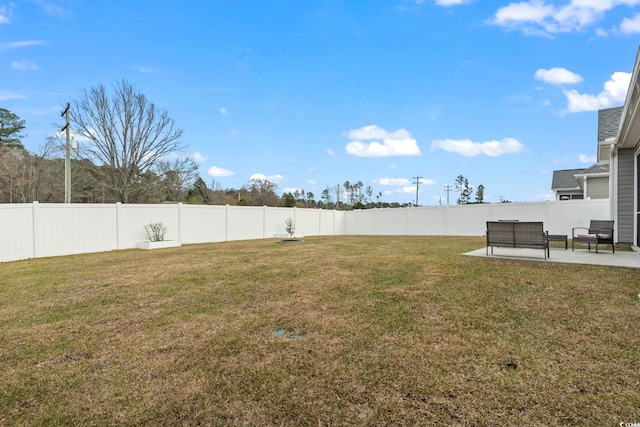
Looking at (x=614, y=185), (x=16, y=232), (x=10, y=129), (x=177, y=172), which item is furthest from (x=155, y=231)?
(x=10, y=129)

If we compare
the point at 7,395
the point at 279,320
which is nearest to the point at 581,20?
the point at 279,320

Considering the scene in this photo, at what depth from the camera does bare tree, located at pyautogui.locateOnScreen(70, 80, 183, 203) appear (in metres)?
20.6

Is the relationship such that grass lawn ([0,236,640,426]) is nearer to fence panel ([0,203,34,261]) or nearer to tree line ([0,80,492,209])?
fence panel ([0,203,34,261])

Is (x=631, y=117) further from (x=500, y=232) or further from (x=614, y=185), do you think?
(x=614, y=185)

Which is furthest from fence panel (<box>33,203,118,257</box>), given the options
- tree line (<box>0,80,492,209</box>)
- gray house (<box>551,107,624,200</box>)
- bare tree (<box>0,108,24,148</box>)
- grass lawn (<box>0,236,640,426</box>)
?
bare tree (<box>0,108,24,148</box>)

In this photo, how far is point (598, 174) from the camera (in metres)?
15.2

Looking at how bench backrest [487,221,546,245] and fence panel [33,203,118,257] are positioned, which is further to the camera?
fence panel [33,203,118,257]

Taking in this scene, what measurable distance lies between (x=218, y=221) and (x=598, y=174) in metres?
19.3

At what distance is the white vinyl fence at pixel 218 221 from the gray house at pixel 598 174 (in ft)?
10.7

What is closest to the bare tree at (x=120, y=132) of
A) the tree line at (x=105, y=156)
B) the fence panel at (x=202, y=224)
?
the tree line at (x=105, y=156)

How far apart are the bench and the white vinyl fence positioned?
9.43 m

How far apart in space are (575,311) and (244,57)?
1478 cm

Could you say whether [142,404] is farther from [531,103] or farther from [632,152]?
[531,103]

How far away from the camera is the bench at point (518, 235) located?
6430mm
